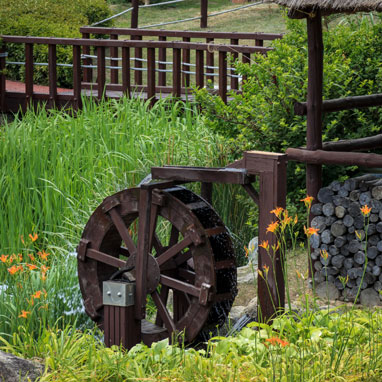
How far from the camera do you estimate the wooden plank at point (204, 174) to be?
17.9 ft

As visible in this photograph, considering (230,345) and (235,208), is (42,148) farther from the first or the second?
(230,345)

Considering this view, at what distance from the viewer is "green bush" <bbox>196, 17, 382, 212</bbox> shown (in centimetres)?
748

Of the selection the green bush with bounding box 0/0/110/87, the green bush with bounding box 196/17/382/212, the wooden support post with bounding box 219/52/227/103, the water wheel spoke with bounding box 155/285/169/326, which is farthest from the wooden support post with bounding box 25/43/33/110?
the water wheel spoke with bounding box 155/285/169/326

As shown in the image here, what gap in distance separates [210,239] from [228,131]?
2.42 metres

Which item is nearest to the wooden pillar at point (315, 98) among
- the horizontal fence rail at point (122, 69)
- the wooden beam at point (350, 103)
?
the wooden beam at point (350, 103)

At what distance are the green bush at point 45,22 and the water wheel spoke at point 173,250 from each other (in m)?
10.2

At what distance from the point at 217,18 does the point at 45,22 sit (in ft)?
39.7

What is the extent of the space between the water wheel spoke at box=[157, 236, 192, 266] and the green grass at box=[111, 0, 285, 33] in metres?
19.7

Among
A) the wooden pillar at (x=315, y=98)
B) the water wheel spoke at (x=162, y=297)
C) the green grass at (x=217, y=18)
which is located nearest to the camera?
the water wheel spoke at (x=162, y=297)

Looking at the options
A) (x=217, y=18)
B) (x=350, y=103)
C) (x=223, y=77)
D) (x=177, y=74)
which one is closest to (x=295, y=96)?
(x=350, y=103)

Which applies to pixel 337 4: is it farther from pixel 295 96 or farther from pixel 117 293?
pixel 117 293

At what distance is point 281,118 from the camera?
7547 millimetres

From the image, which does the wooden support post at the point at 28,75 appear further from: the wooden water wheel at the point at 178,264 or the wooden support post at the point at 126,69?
the wooden water wheel at the point at 178,264

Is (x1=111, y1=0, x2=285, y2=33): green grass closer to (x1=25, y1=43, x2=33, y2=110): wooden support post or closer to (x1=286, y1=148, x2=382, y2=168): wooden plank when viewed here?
(x1=25, y1=43, x2=33, y2=110): wooden support post
